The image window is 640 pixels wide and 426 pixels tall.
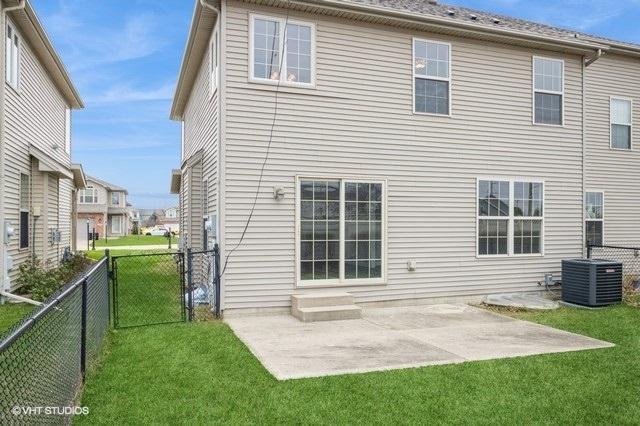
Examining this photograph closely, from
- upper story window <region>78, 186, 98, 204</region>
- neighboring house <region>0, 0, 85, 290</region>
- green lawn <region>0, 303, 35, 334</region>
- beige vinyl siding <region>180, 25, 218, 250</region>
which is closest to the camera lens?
green lawn <region>0, 303, 35, 334</region>

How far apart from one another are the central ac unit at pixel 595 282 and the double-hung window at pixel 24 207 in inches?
471

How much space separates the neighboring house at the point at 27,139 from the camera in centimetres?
957

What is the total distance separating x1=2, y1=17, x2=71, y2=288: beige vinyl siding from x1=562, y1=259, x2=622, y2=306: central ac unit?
11350 millimetres

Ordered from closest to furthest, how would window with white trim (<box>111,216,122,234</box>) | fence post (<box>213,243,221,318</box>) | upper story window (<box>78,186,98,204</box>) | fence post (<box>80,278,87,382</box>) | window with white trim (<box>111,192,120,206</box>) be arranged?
fence post (<box>80,278,87,382</box>) → fence post (<box>213,243,221,318</box>) → upper story window (<box>78,186,98,204</box>) → window with white trim (<box>111,192,120,206</box>) → window with white trim (<box>111,216,122,234</box>)

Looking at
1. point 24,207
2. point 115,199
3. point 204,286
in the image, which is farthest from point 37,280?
point 115,199

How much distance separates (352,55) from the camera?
9.02 m

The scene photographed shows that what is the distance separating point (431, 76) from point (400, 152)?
1.70 m

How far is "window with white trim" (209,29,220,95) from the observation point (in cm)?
862

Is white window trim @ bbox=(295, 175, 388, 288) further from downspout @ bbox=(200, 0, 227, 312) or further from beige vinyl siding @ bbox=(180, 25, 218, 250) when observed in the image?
beige vinyl siding @ bbox=(180, 25, 218, 250)

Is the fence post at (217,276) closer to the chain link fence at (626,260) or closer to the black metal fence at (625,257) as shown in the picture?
the chain link fence at (626,260)

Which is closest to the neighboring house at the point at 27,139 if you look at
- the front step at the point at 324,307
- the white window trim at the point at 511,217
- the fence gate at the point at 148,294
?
the fence gate at the point at 148,294

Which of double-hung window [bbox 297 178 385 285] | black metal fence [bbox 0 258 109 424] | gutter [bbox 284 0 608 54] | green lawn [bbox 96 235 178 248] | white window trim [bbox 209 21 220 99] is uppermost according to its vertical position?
gutter [bbox 284 0 608 54]

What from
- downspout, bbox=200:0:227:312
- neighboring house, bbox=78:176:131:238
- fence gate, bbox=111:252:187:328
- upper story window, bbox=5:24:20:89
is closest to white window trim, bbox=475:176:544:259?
downspout, bbox=200:0:227:312

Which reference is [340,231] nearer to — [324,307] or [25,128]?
[324,307]
